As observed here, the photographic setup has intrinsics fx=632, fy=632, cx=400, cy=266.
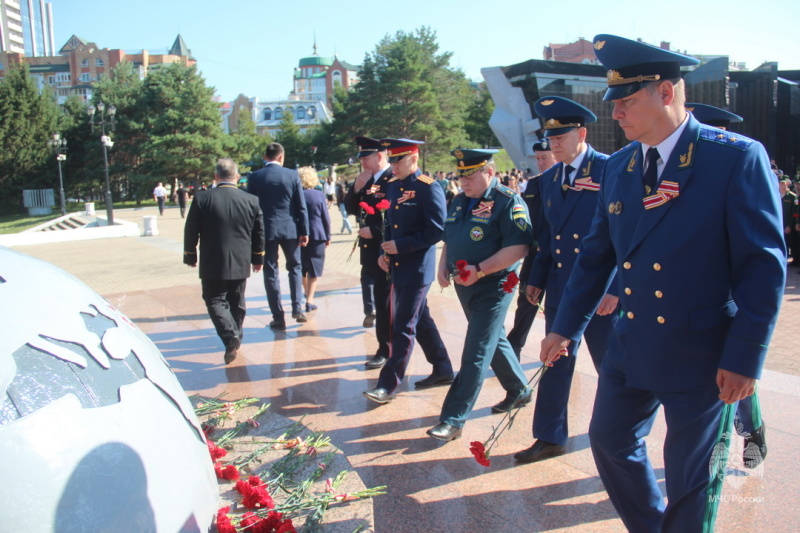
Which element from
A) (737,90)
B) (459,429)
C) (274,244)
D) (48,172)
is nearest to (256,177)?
(274,244)

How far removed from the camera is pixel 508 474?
3463 millimetres

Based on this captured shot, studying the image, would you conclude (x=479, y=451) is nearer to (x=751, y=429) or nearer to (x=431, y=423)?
(x=431, y=423)

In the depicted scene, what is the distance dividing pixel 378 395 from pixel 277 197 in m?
3.26

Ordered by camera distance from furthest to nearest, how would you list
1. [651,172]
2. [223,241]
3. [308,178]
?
[308,178] → [223,241] → [651,172]

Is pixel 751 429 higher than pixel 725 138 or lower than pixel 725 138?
lower

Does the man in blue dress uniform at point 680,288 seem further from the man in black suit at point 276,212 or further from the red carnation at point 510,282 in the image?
the man in black suit at point 276,212

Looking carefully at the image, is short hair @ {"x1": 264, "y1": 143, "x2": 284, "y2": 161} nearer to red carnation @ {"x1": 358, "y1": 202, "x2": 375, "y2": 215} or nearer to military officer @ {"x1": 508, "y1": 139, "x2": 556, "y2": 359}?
red carnation @ {"x1": 358, "y1": 202, "x2": 375, "y2": 215}

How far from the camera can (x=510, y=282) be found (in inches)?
149

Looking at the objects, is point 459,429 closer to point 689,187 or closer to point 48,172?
point 689,187

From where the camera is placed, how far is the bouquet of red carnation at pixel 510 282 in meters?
3.78

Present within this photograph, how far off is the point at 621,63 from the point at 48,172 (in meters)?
52.2

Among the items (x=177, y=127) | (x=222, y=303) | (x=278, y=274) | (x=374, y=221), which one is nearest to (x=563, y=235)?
(x=374, y=221)

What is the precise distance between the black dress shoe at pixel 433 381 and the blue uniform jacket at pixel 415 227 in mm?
801

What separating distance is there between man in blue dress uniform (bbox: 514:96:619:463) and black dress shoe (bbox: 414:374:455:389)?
52.8 inches
